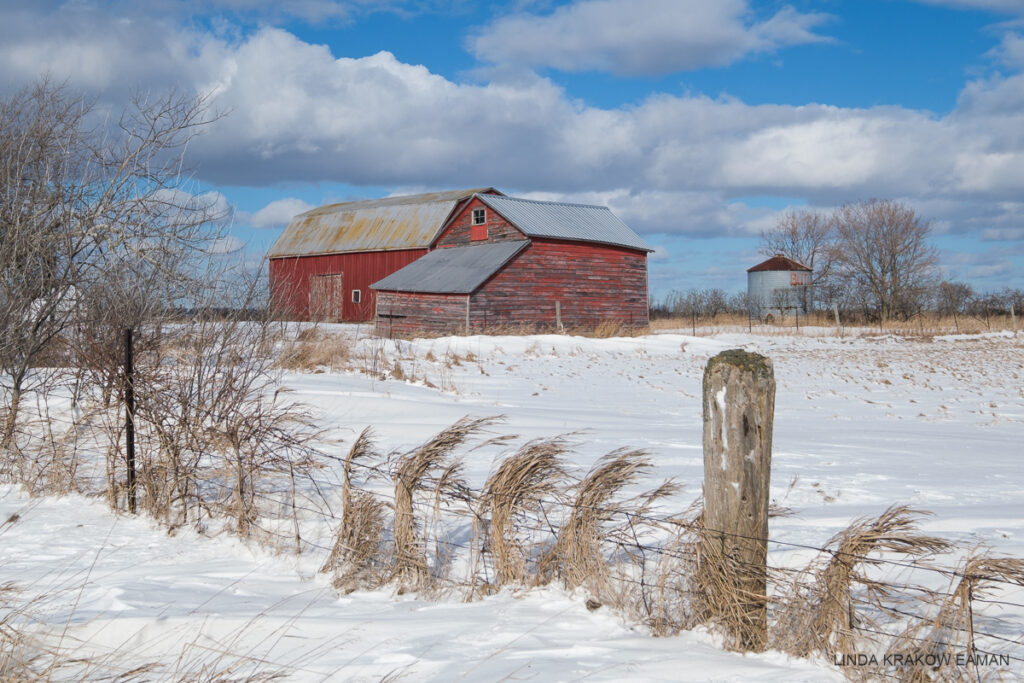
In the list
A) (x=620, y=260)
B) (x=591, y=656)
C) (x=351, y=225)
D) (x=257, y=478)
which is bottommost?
(x=591, y=656)

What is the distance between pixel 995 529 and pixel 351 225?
42.1 meters

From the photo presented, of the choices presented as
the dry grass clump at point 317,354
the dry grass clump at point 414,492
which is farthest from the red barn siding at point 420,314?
the dry grass clump at point 414,492

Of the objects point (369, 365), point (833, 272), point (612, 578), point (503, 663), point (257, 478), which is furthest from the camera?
point (833, 272)

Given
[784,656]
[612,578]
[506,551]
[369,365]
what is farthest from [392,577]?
[369,365]

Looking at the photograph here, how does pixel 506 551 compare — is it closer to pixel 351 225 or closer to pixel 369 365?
pixel 369 365

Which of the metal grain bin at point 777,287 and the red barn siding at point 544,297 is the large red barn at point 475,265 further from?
the metal grain bin at point 777,287

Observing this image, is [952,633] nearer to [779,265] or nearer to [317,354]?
[317,354]

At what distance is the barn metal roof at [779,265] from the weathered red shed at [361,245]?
2668 centimetres

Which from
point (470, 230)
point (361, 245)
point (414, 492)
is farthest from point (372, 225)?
point (414, 492)

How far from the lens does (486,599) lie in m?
4.68

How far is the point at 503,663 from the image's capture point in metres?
3.70

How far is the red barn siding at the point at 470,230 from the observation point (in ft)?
120

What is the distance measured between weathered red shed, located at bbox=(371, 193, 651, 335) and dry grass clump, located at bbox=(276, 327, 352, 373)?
13460mm

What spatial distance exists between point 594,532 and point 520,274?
97.7 ft
